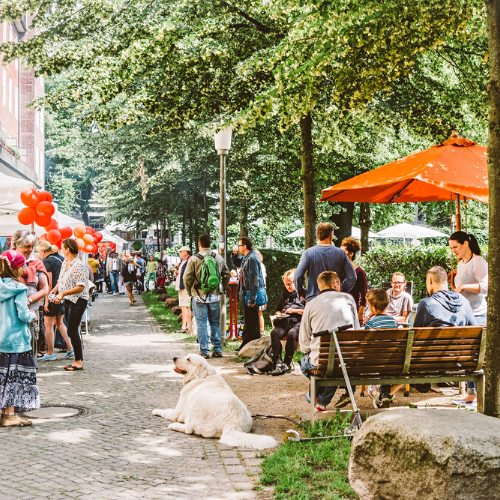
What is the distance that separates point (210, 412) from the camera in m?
6.05

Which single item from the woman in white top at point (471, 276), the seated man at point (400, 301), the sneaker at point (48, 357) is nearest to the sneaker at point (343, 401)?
the woman in white top at point (471, 276)

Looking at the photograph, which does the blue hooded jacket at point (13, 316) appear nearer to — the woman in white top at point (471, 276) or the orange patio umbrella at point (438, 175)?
the orange patio umbrella at point (438, 175)

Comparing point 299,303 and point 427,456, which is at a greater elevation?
point 299,303

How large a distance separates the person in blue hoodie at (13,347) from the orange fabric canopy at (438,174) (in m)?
3.89

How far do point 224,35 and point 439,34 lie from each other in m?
5.70

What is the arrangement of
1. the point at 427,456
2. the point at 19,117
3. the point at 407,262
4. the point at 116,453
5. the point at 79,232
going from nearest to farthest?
the point at 427,456 → the point at 116,453 → the point at 407,262 → the point at 79,232 → the point at 19,117

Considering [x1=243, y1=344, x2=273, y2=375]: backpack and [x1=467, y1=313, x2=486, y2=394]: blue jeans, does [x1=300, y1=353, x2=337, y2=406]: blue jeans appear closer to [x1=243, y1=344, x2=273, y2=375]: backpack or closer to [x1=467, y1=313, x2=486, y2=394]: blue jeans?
[x1=467, y1=313, x2=486, y2=394]: blue jeans

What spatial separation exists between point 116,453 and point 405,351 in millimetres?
2769

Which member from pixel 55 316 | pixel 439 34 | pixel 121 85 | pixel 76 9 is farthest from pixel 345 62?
pixel 76 9

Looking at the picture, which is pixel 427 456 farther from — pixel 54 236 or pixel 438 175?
pixel 54 236

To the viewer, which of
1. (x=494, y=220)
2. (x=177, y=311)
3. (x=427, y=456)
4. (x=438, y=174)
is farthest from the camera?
(x=177, y=311)

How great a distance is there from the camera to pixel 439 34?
25.6 feet

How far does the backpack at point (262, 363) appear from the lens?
31.2ft

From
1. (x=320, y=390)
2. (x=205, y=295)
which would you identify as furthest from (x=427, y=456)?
(x=205, y=295)
